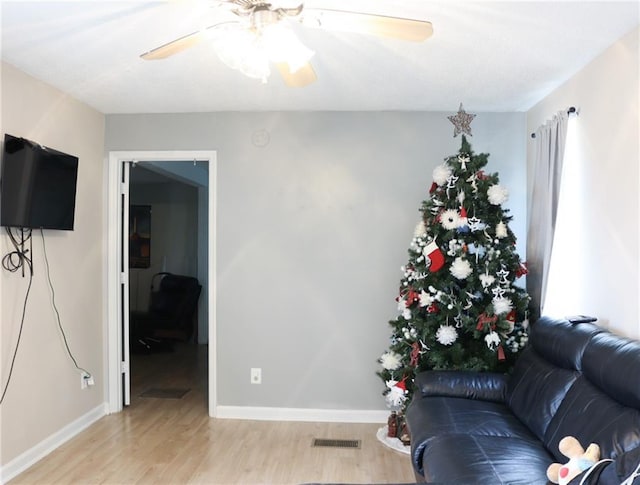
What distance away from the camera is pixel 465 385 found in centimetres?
306

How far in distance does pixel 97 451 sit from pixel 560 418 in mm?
2878

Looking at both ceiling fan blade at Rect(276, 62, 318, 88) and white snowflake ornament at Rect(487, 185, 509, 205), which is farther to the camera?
white snowflake ornament at Rect(487, 185, 509, 205)

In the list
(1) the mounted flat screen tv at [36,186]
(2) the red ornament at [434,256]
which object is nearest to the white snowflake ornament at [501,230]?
(2) the red ornament at [434,256]

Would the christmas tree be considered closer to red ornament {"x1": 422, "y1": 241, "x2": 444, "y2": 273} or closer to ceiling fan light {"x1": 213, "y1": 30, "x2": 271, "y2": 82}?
red ornament {"x1": 422, "y1": 241, "x2": 444, "y2": 273}

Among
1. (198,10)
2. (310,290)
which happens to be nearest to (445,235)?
(310,290)

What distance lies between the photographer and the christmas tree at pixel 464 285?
3.27 metres

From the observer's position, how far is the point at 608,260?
2705 mm

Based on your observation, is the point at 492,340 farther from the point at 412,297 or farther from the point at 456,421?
the point at 456,421

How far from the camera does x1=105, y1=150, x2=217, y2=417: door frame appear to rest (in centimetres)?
411

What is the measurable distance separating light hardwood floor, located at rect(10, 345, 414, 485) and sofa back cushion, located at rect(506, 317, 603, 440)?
34.6 inches

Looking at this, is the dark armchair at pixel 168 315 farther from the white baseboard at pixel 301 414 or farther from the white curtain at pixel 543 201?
the white curtain at pixel 543 201

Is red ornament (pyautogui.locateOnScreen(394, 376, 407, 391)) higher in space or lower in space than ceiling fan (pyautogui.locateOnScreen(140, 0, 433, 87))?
lower

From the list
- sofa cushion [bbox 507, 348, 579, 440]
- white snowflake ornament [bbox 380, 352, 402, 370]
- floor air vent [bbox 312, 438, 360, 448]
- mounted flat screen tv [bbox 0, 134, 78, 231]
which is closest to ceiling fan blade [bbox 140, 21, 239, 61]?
mounted flat screen tv [bbox 0, 134, 78, 231]

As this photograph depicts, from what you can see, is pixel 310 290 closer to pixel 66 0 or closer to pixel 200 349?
pixel 66 0
